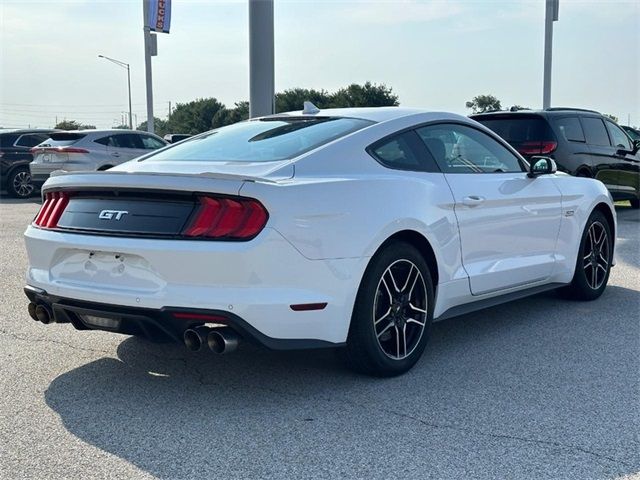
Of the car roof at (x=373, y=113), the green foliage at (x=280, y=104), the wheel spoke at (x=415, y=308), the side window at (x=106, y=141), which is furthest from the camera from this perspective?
the green foliage at (x=280, y=104)

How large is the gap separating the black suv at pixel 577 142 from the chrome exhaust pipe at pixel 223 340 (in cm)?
798

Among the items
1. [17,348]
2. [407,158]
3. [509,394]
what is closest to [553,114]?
[407,158]

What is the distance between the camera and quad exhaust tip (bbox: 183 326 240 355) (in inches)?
142

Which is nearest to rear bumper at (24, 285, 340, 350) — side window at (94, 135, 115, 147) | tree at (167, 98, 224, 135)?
side window at (94, 135, 115, 147)

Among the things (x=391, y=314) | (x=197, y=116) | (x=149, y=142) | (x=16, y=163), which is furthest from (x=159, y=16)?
(x=197, y=116)

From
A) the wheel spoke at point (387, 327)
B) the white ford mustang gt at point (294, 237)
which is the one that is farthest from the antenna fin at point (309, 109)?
the wheel spoke at point (387, 327)

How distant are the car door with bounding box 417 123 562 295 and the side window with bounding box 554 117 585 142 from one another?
5703 mm

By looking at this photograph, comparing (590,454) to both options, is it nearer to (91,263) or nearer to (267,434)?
(267,434)

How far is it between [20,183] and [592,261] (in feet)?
48.4

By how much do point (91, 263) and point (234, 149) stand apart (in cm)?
122

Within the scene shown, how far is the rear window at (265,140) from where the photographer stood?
4402mm

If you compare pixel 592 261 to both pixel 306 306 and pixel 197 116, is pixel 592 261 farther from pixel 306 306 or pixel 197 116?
pixel 197 116

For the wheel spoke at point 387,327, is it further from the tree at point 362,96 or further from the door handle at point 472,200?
the tree at point 362,96

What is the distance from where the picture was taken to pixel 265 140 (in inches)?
185
